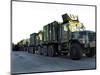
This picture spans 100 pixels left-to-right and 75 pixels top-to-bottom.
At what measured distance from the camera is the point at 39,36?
2.54 m

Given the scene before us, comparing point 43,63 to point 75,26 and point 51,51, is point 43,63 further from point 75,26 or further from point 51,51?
point 75,26

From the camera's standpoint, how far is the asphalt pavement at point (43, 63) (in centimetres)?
244

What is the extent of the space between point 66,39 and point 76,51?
Answer: 0.21m

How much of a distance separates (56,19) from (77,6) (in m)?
0.35

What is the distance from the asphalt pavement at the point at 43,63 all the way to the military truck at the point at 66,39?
0.07 meters

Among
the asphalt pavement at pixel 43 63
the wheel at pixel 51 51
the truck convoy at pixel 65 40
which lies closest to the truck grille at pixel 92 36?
the truck convoy at pixel 65 40

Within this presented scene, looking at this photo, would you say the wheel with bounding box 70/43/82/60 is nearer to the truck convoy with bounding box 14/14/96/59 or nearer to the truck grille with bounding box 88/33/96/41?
the truck convoy with bounding box 14/14/96/59

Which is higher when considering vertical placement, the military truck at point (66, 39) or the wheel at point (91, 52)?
the military truck at point (66, 39)

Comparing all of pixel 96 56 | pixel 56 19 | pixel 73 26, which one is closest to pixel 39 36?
pixel 56 19

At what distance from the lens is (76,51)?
2693 millimetres

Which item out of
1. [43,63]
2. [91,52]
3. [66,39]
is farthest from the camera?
[91,52]

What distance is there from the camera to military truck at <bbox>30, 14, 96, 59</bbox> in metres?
2.57

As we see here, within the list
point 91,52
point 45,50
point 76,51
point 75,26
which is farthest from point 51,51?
point 91,52

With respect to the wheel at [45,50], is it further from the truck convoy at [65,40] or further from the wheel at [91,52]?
the wheel at [91,52]
